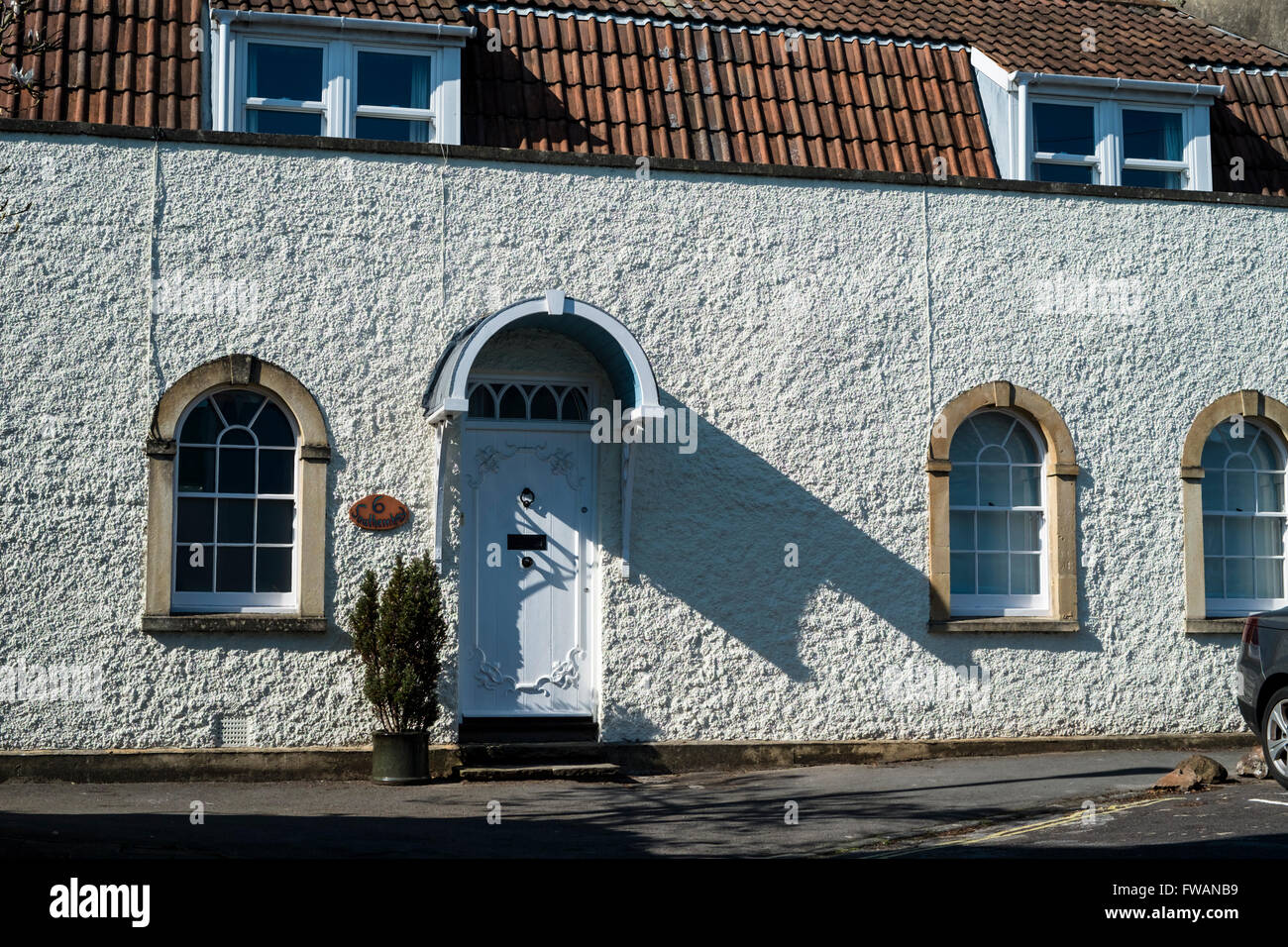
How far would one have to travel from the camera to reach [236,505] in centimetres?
1198

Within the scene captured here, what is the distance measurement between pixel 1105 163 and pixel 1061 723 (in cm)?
520

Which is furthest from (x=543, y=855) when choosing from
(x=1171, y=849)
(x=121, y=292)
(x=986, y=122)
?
(x=986, y=122)

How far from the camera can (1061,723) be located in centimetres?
1314

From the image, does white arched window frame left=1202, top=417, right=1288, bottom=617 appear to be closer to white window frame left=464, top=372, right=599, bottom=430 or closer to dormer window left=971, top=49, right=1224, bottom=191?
dormer window left=971, top=49, right=1224, bottom=191

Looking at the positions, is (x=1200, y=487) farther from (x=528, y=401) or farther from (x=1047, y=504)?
(x=528, y=401)

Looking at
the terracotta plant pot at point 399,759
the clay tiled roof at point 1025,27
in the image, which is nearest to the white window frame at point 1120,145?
the clay tiled roof at point 1025,27

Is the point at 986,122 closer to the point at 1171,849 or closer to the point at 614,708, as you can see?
the point at 614,708

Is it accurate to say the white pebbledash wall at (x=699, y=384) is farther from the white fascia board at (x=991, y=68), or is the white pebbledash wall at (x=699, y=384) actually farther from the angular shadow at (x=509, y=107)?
the white fascia board at (x=991, y=68)

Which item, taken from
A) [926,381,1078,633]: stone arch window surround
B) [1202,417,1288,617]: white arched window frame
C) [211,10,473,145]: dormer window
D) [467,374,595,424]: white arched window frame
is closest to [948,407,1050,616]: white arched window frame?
[926,381,1078,633]: stone arch window surround

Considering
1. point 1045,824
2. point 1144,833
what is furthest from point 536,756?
point 1144,833

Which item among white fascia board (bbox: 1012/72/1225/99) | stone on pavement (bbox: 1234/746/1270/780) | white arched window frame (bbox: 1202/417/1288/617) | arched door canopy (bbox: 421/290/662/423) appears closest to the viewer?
stone on pavement (bbox: 1234/746/1270/780)

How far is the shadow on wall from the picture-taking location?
12547 mm

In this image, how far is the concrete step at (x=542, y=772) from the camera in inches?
457

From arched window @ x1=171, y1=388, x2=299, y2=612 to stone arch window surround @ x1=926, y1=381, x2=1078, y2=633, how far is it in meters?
5.23
